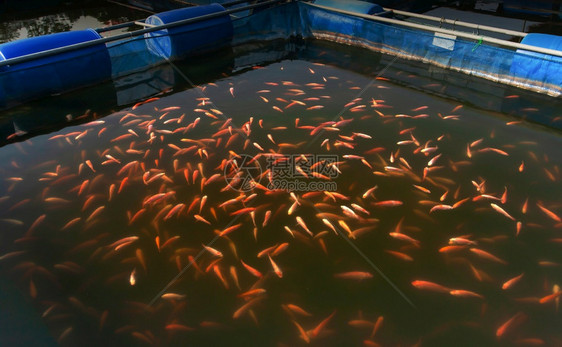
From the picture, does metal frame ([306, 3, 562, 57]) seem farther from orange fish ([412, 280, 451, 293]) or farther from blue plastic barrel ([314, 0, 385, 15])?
orange fish ([412, 280, 451, 293])

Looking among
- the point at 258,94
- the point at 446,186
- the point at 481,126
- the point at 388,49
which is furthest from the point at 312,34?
the point at 446,186

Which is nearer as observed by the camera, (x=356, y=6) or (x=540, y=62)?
(x=540, y=62)

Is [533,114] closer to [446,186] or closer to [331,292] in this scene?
[446,186]

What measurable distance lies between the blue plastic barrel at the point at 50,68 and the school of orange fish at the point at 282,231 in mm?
1092

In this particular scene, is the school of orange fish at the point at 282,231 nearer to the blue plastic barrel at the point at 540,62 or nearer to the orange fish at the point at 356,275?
the orange fish at the point at 356,275

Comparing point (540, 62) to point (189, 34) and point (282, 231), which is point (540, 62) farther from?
point (189, 34)

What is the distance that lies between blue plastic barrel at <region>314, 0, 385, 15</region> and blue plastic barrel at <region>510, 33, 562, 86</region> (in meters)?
2.87

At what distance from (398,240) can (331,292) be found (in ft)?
3.06

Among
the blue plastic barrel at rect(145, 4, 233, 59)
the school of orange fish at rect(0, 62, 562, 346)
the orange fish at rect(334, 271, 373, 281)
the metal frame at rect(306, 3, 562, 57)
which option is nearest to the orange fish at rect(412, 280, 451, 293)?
the school of orange fish at rect(0, 62, 562, 346)

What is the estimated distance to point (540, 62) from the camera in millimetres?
6141

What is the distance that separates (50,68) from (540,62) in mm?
7558

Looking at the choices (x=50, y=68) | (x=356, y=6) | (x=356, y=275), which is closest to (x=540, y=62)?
(x=356, y=6)

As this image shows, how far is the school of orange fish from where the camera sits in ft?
10.8

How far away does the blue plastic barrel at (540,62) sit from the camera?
237 inches
